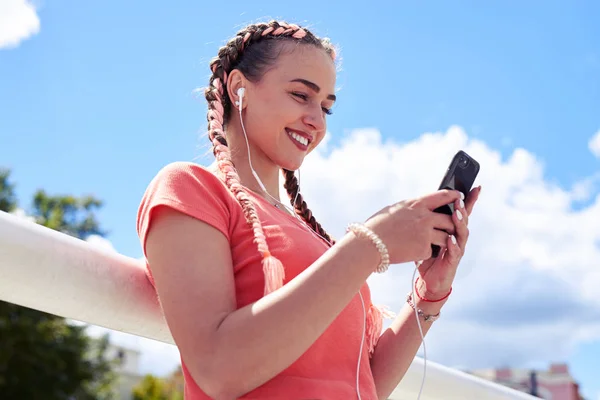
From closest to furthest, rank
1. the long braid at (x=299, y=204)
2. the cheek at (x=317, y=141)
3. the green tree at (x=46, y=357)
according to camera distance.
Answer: the cheek at (x=317, y=141)
the long braid at (x=299, y=204)
the green tree at (x=46, y=357)

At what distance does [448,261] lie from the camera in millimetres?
1795

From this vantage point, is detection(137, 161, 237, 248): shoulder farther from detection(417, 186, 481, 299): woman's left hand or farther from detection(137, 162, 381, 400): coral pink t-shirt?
detection(417, 186, 481, 299): woman's left hand

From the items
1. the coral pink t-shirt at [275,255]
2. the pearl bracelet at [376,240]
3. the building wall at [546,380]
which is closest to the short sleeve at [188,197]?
the coral pink t-shirt at [275,255]

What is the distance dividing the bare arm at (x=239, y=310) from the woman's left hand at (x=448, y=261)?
272mm

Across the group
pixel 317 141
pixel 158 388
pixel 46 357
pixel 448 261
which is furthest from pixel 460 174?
pixel 158 388

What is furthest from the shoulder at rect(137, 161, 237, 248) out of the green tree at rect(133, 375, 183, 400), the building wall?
the green tree at rect(133, 375, 183, 400)

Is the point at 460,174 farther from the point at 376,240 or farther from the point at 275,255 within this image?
the point at 275,255

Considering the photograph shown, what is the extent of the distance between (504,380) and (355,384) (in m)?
42.4

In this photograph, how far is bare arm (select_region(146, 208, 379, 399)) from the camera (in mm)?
1342

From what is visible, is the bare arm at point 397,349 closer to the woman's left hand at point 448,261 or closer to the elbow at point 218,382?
the woman's left hand at point 448,261

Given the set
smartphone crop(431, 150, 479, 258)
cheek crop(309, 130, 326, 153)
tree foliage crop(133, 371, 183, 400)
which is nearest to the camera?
smartphone crop(431, 150, 479, 258)

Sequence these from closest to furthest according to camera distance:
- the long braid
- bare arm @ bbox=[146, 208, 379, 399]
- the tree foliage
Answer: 1. bare arm @ bbox=[146, 208, 379, 399]
2. the long braid
3. the tree foliage

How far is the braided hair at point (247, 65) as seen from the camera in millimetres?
1990

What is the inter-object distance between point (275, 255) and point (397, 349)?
570 mm
